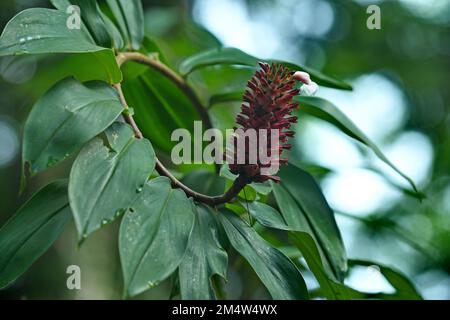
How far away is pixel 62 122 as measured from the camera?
0.55 meters

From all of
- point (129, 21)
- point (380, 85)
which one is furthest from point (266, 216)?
point (380, 85)

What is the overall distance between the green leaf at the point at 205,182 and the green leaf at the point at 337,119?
0.16 metres

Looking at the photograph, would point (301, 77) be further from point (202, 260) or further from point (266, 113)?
point (202, 260)

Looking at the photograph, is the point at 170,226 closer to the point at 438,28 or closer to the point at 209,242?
the point at 209,242

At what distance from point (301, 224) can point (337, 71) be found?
5.43 feet

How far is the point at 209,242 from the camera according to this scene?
1.98ft

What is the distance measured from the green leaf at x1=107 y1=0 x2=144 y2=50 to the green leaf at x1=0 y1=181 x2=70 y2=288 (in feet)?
0.94

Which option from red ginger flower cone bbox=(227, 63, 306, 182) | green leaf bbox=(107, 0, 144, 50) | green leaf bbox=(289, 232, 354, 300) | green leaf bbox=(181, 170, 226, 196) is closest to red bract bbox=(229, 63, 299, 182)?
red ginger flower cone bbox=(227, 63, 306, 182)

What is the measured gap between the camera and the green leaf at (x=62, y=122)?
54cm

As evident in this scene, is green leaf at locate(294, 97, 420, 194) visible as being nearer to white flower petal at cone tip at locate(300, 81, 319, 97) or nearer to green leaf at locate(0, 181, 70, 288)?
white flower petal at cone tip at locate(300, 81, 319, 97)

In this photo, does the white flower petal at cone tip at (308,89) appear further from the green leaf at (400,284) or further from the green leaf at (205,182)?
the green leaf at (400,284)

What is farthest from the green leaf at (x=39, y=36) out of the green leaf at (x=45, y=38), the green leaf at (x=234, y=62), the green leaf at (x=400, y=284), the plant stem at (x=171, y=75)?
the green leaf at (x=400, y=284)

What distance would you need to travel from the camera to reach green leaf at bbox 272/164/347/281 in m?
0.73

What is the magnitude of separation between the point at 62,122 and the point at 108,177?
8cm
